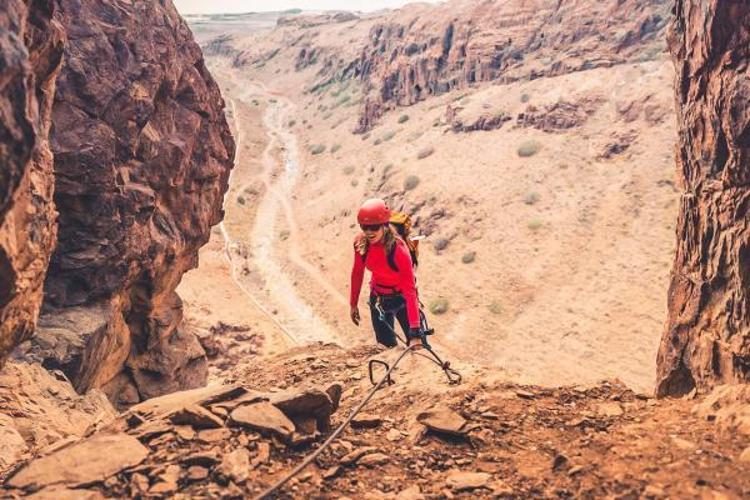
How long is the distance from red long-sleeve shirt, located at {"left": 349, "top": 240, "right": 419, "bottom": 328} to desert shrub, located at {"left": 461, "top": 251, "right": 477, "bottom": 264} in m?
24.5

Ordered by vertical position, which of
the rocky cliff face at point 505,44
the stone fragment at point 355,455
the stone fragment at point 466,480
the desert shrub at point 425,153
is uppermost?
the rocky cliff face at point 505,44

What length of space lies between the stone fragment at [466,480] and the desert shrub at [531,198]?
106 ft

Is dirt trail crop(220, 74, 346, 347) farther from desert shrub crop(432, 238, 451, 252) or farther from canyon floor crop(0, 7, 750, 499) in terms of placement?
desert shrub crop(432, 238, 451, 252)

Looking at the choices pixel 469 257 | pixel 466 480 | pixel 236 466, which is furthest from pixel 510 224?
pixel 236 466

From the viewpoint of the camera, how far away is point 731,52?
9.12 meters

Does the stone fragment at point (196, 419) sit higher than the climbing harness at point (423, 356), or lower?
higher


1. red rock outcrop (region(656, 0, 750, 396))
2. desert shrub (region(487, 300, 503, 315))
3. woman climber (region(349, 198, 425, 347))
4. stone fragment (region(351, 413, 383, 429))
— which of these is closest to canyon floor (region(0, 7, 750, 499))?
stone fragment (region(351, 413, 383, 429))

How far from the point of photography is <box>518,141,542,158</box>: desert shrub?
4112 cm

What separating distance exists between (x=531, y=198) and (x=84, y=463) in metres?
34.0

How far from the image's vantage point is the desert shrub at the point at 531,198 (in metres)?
36.3

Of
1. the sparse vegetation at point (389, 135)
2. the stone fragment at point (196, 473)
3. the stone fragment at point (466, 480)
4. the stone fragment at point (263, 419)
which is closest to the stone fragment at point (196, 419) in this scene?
the stone fragment at point (263, 419)

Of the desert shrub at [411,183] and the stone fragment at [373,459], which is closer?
the stone fragment at [373,459]

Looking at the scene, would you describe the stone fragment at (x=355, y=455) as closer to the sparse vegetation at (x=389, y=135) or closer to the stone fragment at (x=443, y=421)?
the stone fragment at (x=443, y=421)

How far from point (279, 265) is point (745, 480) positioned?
114ft
